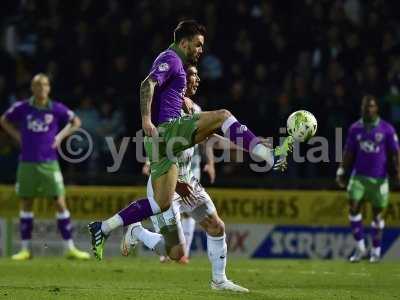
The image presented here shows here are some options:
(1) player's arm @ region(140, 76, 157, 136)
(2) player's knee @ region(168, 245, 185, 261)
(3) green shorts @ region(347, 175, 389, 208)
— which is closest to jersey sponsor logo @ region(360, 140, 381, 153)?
(3) green shorts @ region(347, 175, 389, 208)

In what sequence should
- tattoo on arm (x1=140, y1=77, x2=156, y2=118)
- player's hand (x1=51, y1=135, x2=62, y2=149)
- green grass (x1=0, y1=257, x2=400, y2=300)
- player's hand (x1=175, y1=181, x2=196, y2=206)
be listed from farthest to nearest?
1. player's hand (x1=51, y1=135, x2=62, y2=149)
2. player's hand (x1=175, y1=181, x2=196, y2=206)
3. green grass (x1=0, y1=257, x2=400, y2=300)
4. tattoo on arm (x1=140, y1=77, x2=156, y2=118)

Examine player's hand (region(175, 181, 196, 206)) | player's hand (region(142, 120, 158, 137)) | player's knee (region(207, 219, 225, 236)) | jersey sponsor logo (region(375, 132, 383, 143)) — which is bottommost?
player's knee (region(207, 219, 225, 236))

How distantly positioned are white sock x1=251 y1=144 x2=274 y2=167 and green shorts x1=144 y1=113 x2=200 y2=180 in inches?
24.1

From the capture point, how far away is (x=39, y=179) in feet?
53.1

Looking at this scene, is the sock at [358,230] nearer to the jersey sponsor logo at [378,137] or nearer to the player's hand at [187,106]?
the jersey sponsor logo at [378,137]

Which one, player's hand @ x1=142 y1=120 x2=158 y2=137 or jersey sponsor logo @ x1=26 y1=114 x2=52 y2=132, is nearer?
player's hand @ x1=142 y1=120 x2=158 y2=137

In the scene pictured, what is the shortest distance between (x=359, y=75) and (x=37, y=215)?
651cm

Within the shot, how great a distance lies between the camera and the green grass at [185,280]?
33.6 feet

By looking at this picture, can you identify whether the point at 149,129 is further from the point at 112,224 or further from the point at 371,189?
the point at 371,189

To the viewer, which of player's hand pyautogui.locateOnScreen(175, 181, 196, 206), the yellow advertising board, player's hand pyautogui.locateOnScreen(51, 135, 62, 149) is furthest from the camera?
the yellow advertising board


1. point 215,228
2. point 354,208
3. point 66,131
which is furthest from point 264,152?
point 354,208

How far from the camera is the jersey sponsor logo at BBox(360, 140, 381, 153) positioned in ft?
55.1

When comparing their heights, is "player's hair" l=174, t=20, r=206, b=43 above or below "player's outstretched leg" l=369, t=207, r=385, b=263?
above

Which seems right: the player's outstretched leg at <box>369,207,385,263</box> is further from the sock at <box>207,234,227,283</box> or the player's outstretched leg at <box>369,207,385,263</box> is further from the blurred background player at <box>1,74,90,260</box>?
the sock at <box>207,234,227,283</box>
